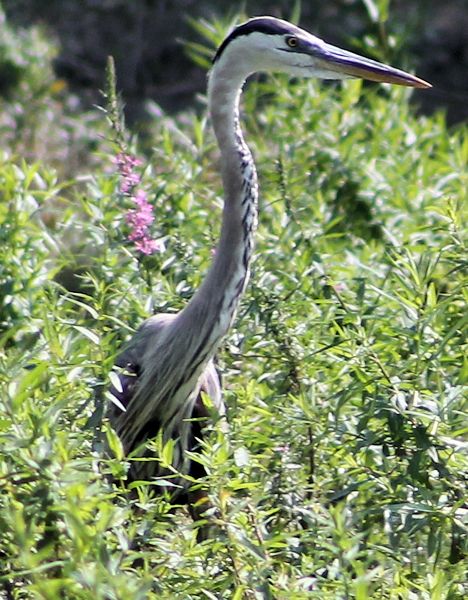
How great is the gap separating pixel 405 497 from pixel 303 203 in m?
1.84

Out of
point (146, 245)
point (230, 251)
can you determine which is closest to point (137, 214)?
point (146, 245)

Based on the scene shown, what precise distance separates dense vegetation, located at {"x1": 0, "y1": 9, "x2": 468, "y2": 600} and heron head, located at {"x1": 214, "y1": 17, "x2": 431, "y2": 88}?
10.8 inches

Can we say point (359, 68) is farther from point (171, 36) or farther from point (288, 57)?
point (171, 36)

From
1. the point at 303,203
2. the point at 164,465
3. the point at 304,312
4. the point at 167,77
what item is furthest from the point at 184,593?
the point at 167,77

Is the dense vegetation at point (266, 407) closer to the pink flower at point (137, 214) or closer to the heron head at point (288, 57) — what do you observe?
the pink flower at point (137, 214)

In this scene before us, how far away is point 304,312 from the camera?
12.0ft

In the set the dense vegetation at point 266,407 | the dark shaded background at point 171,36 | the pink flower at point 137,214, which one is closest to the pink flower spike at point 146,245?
the pink flower at point 137,214

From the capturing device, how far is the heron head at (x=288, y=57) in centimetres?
353

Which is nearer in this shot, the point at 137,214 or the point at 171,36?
the point at 137,214

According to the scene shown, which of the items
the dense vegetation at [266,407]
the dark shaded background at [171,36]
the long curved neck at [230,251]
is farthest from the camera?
the dark shaded background at [171,36]

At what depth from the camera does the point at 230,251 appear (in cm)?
336

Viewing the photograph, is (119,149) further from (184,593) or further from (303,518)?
(184,593)

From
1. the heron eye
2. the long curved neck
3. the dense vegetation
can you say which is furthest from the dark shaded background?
the long curved neck

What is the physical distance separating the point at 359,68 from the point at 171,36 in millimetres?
4850
